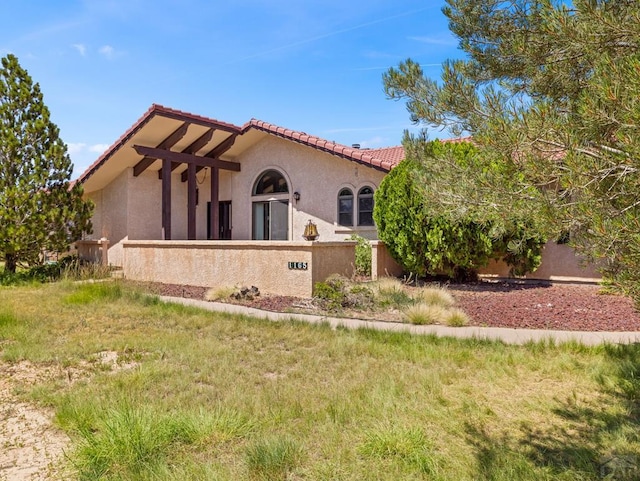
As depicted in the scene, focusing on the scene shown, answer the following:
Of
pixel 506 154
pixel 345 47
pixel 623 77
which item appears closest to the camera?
pixel 623 77

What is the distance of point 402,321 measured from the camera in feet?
26.4

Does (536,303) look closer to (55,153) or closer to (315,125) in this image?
(315,125)

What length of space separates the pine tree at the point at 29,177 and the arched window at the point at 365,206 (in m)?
10.1

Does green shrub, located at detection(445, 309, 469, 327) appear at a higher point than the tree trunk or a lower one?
lower

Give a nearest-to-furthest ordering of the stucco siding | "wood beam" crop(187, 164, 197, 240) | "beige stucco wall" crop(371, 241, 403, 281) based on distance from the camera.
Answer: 1. "beige stucco wall" crop(371, 241, 403, 281)
2. "wood beam" crop(187, 164, 197, 240)
3. the stucco siding

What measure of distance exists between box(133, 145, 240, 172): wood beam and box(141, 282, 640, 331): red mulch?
5.60 meters

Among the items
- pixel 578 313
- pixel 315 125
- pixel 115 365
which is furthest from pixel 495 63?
pixel 315 125

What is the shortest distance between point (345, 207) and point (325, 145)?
2.32 m

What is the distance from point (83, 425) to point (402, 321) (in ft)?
18.2


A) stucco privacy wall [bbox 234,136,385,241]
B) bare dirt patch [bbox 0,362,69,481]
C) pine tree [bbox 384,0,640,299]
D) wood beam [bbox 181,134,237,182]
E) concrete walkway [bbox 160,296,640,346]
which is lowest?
bare dirt patch [bbox 0,362,69,481]

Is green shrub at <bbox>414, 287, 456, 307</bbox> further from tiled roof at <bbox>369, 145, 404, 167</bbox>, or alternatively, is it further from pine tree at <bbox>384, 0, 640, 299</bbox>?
tiled roof at <bbox>369, 145, 404, 167</bbox>

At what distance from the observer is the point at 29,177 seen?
585 inches

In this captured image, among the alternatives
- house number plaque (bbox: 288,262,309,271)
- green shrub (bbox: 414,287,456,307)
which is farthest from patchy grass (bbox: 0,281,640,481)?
house number plaque (bbox: 288,262,309,271)

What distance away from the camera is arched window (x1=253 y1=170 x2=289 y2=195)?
1777cm
